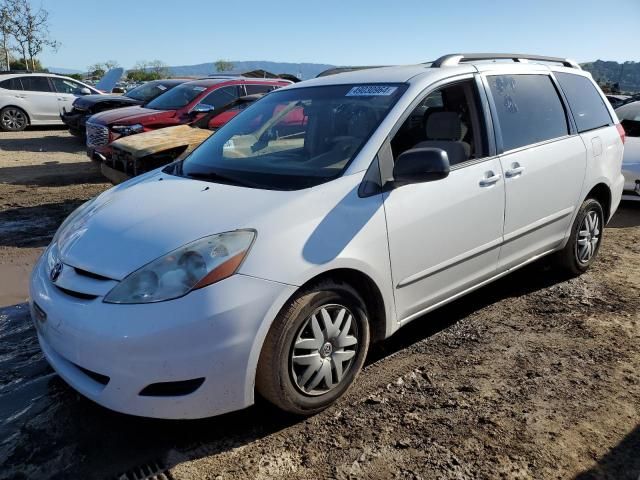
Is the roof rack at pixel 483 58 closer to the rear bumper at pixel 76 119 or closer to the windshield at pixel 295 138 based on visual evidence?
the windshield at pixel 295 138

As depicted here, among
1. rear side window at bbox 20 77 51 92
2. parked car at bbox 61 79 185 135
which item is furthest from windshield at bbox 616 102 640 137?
rear side window at bbox 20 77 51 92

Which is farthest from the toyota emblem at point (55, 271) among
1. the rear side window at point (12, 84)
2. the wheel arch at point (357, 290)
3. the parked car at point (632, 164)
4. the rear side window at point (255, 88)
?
the rear side window at point (12, 84)

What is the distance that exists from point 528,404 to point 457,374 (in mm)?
436

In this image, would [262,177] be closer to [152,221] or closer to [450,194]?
[152,221]

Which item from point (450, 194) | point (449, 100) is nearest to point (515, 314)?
point (450, 194)

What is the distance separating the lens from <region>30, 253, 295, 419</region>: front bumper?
2314 mm

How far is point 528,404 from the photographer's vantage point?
9.71 feet

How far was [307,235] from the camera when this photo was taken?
264cm

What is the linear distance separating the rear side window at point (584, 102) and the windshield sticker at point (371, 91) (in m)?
1.91

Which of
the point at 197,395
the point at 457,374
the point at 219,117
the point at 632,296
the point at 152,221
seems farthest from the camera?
the point at 219,117

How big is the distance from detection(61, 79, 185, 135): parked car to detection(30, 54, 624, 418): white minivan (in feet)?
30.8

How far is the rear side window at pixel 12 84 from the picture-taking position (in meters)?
14.7

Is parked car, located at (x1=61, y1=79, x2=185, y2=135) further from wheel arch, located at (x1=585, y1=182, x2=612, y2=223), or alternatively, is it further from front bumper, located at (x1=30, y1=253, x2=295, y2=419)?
front bumper, located at (x1=30, y1=253, x2=295, y2=419)

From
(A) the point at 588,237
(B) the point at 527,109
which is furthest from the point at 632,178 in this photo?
(B) the point at 527,109
